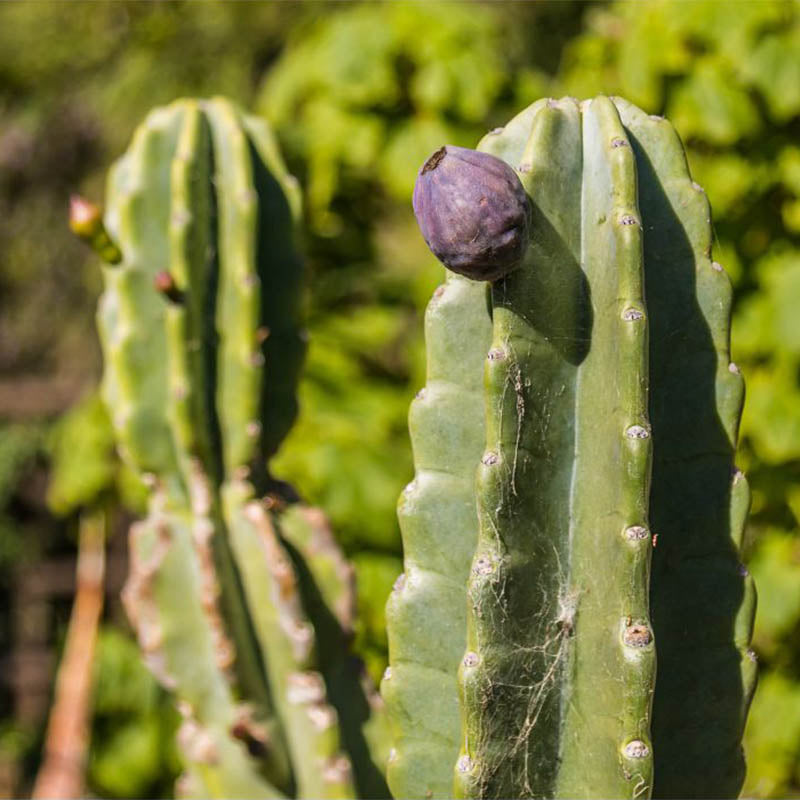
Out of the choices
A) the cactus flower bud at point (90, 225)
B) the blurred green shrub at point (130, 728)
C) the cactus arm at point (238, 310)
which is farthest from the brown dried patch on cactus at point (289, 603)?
the blurred green shrub at point (130, 728)

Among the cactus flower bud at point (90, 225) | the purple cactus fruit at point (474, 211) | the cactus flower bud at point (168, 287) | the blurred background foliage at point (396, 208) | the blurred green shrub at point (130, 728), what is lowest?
the blurred green shrub at point (130, 728)

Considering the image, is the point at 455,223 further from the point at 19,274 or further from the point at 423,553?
the point at 19,274

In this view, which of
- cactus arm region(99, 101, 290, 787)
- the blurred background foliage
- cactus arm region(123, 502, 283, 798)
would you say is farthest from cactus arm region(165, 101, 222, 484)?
the blurred background foliage

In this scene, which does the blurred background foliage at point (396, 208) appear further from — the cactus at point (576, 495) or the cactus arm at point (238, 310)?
the cactus at point (576, 495)

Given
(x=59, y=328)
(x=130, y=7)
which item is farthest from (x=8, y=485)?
(x=130, y=7)

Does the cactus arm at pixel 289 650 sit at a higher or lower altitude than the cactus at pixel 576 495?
lower

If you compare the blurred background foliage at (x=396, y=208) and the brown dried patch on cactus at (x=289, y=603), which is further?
the blurred background foliage at (x=396, y=208)

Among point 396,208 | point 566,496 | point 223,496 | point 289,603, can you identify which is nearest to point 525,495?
point 566,496
